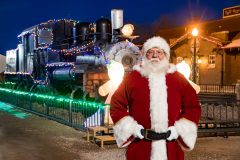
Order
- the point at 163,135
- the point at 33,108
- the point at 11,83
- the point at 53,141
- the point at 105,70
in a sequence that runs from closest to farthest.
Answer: the point at 163,135, the point at 53,141, the point at 105,70, the point at 33,108, the point at 11,83

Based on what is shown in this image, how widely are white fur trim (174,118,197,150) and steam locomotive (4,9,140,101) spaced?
988cm

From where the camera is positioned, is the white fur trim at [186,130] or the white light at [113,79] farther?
the white light at [113,79]

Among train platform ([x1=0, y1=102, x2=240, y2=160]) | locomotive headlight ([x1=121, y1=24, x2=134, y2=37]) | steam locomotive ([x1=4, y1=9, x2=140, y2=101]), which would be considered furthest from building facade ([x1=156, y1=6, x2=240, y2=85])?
train platform ([x1=0, y1=102, x2=240, y2=160])

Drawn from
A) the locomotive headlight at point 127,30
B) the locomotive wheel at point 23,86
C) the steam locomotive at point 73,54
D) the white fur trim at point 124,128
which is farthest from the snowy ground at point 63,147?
the locomotive wheel at point 23,86

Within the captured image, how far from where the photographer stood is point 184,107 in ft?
15.7

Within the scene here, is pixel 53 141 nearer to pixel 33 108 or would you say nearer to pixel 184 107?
pixel 184 107

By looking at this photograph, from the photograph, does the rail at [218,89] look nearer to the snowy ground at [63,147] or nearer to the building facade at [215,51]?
the building facade at [215,51]

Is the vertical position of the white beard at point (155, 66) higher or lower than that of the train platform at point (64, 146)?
higher

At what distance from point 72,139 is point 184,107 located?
20.4ft

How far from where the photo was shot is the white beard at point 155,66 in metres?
4.72

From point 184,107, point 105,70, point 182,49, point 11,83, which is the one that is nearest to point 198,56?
point 182,49

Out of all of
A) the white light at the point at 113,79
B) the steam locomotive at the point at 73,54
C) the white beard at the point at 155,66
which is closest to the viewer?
the white beard at the point at 155,66

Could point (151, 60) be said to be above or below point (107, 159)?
above

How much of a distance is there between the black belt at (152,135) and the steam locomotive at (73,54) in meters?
9.93
